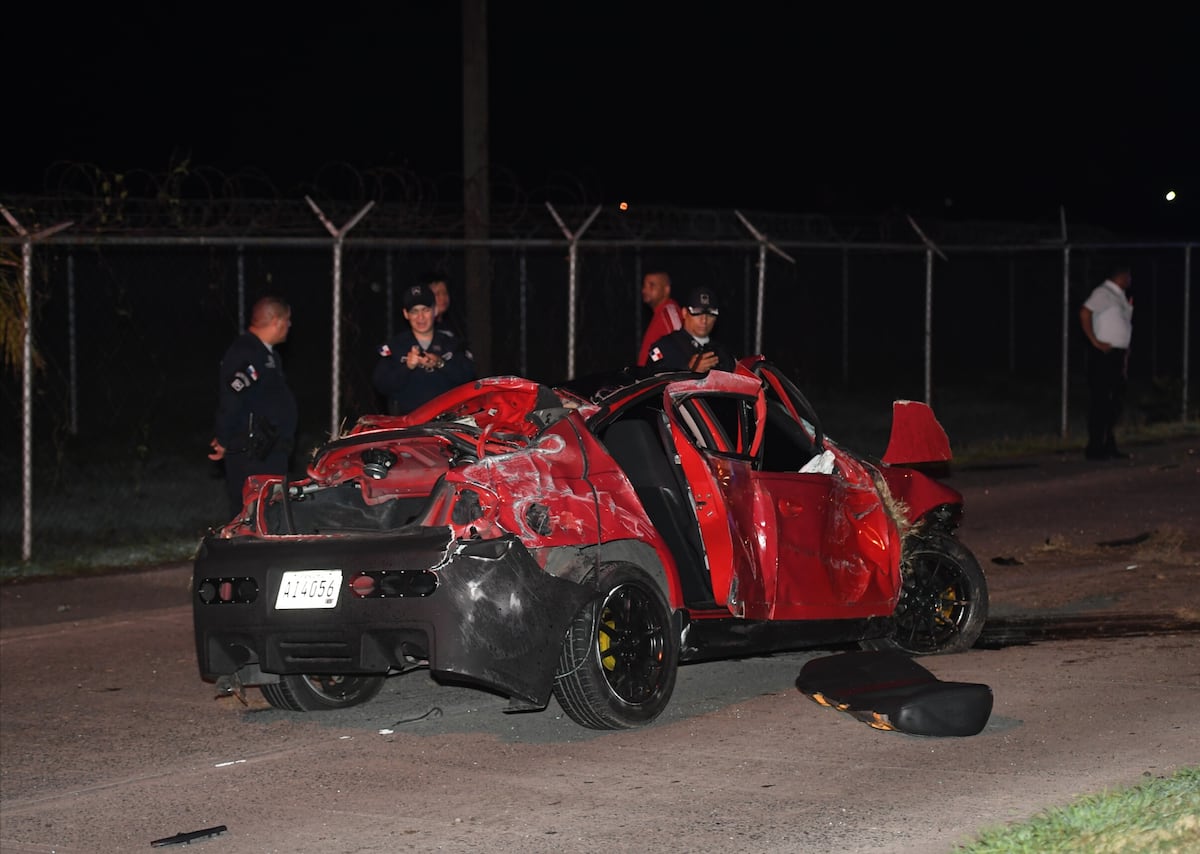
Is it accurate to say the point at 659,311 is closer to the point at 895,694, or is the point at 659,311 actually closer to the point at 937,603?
the point at 937,603

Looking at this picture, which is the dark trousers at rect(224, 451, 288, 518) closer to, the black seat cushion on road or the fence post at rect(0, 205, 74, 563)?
the fence post at rect(0, 205, 74, 563)

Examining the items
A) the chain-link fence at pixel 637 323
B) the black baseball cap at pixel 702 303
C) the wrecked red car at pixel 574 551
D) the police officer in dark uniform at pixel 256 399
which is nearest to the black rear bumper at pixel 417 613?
the wrecked red car at pixel 574 551

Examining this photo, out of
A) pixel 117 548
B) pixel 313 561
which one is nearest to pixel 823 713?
pixel 313 561

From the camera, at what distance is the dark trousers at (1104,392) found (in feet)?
56.9

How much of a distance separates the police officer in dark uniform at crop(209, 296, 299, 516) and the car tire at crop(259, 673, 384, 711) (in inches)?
89.8

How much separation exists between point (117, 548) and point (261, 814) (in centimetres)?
719

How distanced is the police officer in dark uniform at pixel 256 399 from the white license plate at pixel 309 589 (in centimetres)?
295

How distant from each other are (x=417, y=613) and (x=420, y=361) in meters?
3.97

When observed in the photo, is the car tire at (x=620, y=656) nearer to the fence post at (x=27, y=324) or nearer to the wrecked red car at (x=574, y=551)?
the wrecked red car at (x=574, y=551)

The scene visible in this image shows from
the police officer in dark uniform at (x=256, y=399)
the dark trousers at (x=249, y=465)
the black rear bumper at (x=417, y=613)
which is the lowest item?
the black rear bumper at (x=417, y=613)

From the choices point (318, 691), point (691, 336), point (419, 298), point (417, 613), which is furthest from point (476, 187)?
point (417, 613)

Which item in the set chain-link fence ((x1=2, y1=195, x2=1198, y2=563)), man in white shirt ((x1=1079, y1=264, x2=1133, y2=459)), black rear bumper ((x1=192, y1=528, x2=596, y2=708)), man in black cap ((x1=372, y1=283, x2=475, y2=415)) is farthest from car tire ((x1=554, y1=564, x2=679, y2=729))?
man in white shirt ((x1=1079, y1=264, x2=1133, y2=459))

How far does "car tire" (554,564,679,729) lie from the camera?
718 centimetres

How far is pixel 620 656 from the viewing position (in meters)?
7.38
